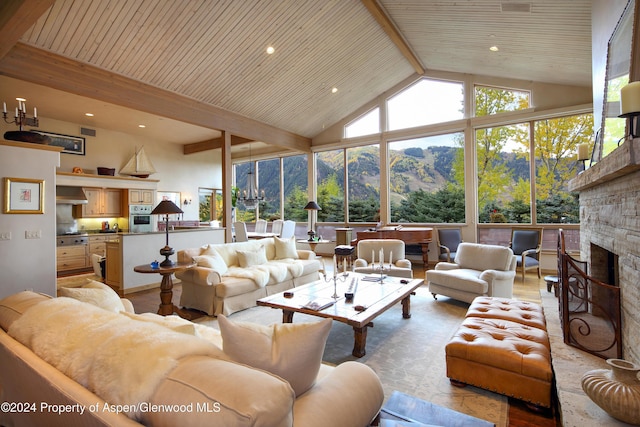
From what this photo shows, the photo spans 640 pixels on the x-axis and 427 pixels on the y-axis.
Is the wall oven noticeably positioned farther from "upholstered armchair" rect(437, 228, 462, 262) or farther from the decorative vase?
the decorative vase

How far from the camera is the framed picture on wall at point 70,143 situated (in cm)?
696

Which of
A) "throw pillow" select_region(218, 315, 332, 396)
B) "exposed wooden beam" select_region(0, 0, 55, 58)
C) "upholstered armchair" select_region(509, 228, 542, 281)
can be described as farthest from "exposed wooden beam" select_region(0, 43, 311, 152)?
"upholstered armchair" select_region(509, 228, 542, 281)

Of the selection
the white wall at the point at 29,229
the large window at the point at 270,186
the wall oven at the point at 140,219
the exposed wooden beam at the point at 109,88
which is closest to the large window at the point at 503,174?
the exposed wooden beam at the point at 109,88

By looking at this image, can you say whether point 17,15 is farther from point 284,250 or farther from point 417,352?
point 417,352

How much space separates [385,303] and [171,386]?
8.17 feet

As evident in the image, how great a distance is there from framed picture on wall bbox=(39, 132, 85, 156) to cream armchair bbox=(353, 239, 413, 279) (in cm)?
685

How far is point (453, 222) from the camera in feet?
23.8

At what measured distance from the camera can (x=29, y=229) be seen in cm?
384

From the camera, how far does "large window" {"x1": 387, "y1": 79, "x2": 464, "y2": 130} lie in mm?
7168

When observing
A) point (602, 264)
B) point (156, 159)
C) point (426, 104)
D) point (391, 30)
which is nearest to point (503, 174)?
point (426, 104)

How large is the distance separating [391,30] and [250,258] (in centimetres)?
461

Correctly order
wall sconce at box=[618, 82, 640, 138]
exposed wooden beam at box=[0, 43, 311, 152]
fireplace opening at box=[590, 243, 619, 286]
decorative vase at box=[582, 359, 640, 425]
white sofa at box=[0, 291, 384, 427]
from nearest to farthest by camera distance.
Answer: white sofa at box=[0, 291, 384, 427] < decorative vase at box=[582, 359, 640, 425] < wall sconce at box=[618, 82, 640, 138] < fireplace opening at box=[590, 243, 619, 286] < exposed wooden beam at box=[0, 43, 311, 152]

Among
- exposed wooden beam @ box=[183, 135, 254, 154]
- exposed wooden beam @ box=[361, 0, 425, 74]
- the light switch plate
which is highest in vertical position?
exposed wooden beam @ box=[361, 0, 425, 74]

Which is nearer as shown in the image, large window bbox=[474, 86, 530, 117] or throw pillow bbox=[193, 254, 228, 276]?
throw pillow bbox=[193, 254, 228, 276]
